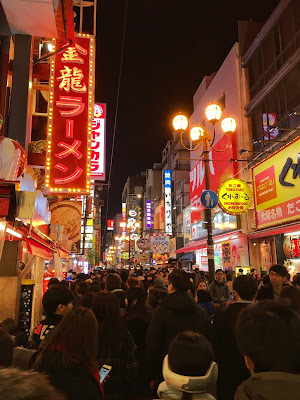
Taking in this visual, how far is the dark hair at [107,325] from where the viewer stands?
404 centimetres

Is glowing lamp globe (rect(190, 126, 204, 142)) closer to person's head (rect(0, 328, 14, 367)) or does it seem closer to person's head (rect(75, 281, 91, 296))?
person's head (rect(75, 281, 91, 296))

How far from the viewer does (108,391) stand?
4156mm

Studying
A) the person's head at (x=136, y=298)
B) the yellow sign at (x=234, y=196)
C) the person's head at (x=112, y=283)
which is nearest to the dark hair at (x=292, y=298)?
the person's head at (x=136, y=298)

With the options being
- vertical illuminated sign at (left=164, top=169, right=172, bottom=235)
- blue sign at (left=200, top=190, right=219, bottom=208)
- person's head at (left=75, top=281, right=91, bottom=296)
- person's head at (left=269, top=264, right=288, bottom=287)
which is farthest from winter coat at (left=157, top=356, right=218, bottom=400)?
vertical illuminated sign at (left=164, top=169, right=172, bottom=235)

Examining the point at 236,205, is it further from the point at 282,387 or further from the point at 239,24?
the point at 282,387

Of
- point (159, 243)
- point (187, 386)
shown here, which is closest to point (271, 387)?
point (187, 386)

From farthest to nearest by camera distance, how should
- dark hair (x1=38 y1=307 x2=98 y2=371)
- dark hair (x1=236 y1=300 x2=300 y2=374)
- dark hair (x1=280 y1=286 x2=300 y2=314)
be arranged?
dark hair (x1=280 y1=286 x2=300 y2=314) → dark hair (x1=38 y1=307 x2=98 y2=371) → dark hair (x1=236 y1=300 x2=300 y2=374)

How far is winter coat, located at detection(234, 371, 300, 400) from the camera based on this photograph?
147cm

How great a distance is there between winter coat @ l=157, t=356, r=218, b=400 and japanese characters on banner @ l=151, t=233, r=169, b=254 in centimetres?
3144

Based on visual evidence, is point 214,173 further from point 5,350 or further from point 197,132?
point 5,350

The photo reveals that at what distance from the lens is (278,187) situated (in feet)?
54.8

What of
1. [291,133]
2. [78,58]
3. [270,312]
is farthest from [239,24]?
[270,312]

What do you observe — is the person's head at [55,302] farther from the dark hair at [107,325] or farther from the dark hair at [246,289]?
the dark hair at [246,289]

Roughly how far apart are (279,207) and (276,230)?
126 centimetres
